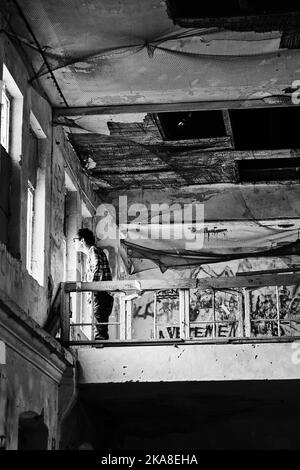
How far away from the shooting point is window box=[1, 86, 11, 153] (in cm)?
1008

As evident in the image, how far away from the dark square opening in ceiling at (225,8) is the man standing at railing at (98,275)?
406 centimetres

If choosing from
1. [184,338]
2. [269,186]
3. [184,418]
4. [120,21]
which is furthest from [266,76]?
[184,418]

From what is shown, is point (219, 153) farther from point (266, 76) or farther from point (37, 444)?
point (37, 444)

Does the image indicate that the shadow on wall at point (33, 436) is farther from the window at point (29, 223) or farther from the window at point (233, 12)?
Answer: the window at point (233, 12)

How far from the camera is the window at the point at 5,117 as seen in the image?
10.1 m

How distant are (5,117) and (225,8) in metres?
2.67

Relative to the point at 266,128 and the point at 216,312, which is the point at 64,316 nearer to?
the point at 266,128

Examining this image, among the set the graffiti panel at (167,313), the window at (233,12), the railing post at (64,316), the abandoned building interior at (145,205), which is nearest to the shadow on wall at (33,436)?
the abandoned building interior at (145,205)

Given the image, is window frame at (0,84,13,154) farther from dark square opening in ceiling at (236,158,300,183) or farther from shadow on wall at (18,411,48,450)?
dark square opening in ceiling at (236,158,300,183)

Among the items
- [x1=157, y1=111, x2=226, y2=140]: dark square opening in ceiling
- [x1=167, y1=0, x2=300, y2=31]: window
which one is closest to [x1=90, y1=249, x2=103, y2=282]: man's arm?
[x1=157, y1=111, x2=226, y2=140]: dark square opening in ceiling

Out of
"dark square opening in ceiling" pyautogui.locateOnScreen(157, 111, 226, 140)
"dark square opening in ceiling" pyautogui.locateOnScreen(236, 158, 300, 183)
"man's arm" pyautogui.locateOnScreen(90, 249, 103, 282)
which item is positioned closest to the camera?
"man's arm" pyautogui.locateOnScreen(90, 249, 103, 282)

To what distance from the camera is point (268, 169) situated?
50.0 feet

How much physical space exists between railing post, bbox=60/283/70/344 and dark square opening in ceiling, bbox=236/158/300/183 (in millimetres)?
4427

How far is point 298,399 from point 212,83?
194 inches
